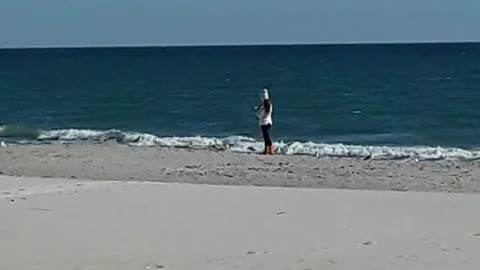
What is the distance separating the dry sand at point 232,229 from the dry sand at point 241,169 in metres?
3.14

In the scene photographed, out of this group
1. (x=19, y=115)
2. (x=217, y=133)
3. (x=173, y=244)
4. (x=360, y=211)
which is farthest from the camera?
(x=19, y=115)

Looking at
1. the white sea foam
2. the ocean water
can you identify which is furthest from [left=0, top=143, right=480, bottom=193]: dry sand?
the ocean water

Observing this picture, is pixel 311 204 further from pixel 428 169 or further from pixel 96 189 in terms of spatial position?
pixel 428 169

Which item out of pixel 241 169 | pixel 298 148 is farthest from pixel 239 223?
pixel 298 148

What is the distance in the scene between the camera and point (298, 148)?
88.1 ft

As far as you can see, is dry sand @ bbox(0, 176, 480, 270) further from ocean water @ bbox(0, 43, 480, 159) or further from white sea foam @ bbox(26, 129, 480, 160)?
ocean water @ bbox(0, 43, 480, 159)

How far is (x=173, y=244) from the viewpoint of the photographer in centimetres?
1085

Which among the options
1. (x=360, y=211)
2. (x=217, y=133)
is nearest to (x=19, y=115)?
(x=217, y=133)

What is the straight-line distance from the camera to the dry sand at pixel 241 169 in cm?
1866

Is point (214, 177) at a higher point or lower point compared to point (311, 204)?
higher

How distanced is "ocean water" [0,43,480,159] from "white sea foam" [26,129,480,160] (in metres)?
0.03

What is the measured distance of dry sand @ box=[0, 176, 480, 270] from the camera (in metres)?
9.91

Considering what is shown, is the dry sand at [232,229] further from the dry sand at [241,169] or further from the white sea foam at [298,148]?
the white sea foam at [298,148]

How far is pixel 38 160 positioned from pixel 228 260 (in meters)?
13.5
